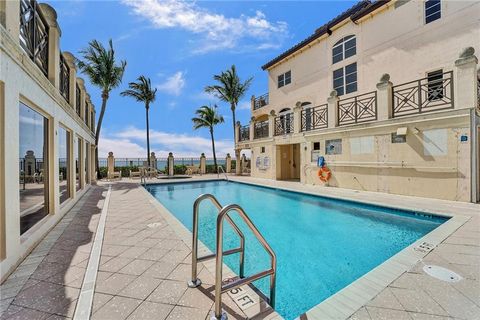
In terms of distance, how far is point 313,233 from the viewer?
19.1ft

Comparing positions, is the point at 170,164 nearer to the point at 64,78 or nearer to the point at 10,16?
the point at 64,78

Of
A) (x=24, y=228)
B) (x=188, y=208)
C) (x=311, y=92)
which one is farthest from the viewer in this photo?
(x=311, y=92)

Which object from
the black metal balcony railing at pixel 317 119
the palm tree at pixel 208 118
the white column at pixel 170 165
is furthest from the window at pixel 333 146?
the white column at pixel 170 165

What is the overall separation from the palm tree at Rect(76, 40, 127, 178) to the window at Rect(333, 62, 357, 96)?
17319mm

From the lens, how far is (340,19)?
13680 millimetres

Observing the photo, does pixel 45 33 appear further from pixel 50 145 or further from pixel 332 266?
pixel 332 266

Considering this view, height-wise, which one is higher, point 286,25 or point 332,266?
point 286,25

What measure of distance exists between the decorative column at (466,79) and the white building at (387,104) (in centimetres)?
2

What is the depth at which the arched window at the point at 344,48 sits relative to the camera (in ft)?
43.6

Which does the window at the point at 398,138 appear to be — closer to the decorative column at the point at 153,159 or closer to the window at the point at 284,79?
the window at the point at 284,79

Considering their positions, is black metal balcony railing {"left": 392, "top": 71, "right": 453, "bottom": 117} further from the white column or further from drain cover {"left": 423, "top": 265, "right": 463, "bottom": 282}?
the white column

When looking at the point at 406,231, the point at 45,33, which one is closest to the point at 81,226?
the point at 45,33

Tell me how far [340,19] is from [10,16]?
16033 millimetres

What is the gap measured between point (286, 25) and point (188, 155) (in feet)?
54.2
